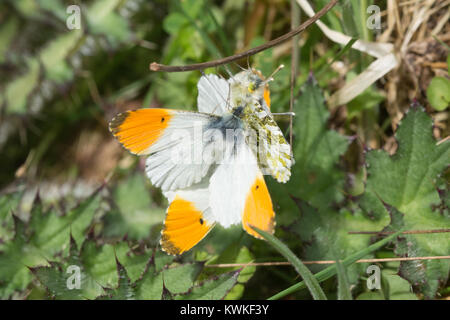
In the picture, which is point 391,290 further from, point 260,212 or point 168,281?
point 168,281

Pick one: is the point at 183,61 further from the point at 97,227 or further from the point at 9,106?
the point at 9,106

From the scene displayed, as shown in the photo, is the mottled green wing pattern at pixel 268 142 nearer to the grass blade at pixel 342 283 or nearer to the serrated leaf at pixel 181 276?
the grass blade at pixel 342 283

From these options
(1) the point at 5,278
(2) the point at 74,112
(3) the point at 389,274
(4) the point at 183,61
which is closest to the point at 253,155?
(3) the point at 389,274

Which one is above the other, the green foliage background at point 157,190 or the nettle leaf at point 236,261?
the green foliage background at point 157,190

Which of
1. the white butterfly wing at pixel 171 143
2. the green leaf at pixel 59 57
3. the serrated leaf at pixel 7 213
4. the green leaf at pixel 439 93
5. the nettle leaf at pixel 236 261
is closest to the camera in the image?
the white butterfly wing at pixel 171 143

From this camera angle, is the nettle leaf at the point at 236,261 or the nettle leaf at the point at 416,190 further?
the nettle leaf at the point at 236,261

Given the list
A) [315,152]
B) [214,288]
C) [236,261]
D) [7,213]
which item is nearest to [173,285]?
[214,288]

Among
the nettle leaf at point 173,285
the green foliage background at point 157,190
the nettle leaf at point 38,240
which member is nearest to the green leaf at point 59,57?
the green foliage background at point 157,190
